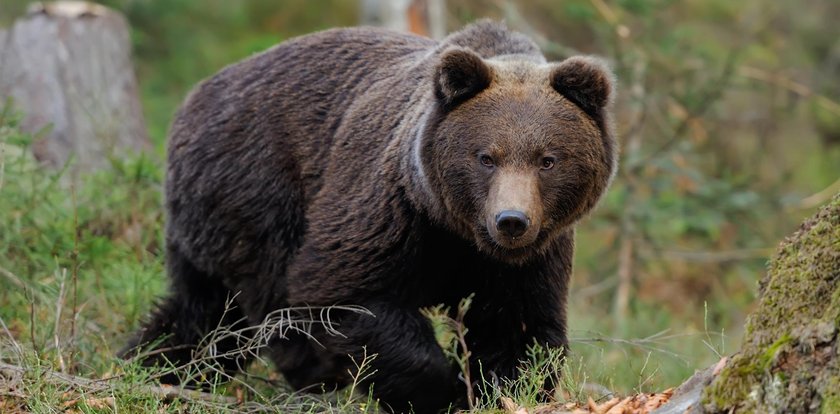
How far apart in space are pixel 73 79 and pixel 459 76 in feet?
18.7

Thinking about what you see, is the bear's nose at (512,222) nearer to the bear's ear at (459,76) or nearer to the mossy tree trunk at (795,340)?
the bear's ear at (459,76)

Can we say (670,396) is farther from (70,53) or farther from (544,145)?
(70,53)

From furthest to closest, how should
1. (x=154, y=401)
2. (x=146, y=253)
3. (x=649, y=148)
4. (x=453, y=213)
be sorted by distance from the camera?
(x=649, y=148) < (x=146, y=253) < (x=453, y=213) < (x=154, y=401)

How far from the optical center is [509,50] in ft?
19.5

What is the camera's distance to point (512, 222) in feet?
15.6

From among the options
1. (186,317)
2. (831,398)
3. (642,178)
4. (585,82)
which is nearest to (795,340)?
(831,398)

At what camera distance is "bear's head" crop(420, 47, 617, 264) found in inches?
198

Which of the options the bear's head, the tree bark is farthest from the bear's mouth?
the tree bark

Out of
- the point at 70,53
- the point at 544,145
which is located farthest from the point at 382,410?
the point at 70,53

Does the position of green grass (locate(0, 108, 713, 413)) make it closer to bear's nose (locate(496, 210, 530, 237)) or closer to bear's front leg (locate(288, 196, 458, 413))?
bear's front leg (locate(288, 196, 458, 413))

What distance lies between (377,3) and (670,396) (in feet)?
26.6

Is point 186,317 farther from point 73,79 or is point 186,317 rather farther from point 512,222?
point 73,79

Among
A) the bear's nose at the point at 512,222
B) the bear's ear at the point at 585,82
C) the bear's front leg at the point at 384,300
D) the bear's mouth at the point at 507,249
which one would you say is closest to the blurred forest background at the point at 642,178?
the bear's mouth at the point at 507,249

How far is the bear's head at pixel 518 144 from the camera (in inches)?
198
